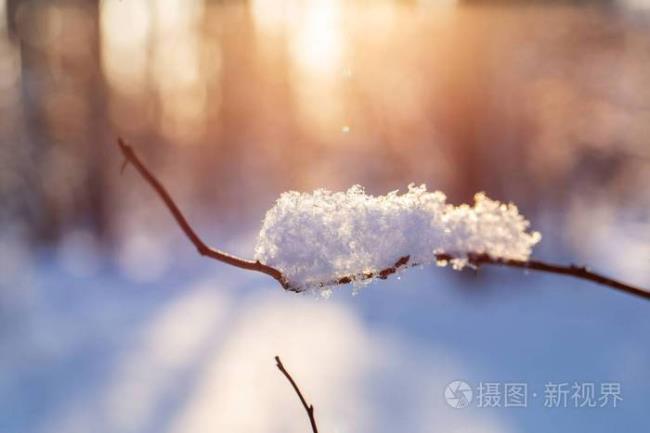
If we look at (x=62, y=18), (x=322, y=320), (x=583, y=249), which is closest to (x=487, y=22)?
(x=583, y=249)

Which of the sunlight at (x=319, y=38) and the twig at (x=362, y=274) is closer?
the twig at (x=362, y=274)

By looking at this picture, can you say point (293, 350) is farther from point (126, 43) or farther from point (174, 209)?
point (126, 43)

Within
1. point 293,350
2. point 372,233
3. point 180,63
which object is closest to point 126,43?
point 180,63

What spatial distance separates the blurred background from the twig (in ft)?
15.6

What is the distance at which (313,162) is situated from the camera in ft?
41.8

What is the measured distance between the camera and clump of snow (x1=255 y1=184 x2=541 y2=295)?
1.48 ft

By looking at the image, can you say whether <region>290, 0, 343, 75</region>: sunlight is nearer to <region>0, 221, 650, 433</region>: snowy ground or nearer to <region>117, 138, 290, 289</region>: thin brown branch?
<region>0, 221, 650, 433</region>: snowy ground

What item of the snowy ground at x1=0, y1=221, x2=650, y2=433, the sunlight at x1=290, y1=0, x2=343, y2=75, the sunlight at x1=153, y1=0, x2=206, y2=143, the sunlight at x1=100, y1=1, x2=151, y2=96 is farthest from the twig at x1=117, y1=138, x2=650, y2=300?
the sunlight at x1=153, y1=0, x2=206, y2=143

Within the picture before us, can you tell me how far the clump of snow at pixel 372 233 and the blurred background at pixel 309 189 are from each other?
15.4 feet

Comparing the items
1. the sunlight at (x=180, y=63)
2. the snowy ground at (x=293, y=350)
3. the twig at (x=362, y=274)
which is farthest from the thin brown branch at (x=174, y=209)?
the sunlight at (x=180, y=63)

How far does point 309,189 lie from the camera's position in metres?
11.2

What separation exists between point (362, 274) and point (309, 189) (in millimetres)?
10721

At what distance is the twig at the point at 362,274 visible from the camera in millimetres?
371

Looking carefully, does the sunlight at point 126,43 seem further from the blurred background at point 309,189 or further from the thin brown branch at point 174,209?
the thin brown branch at point 174,209
